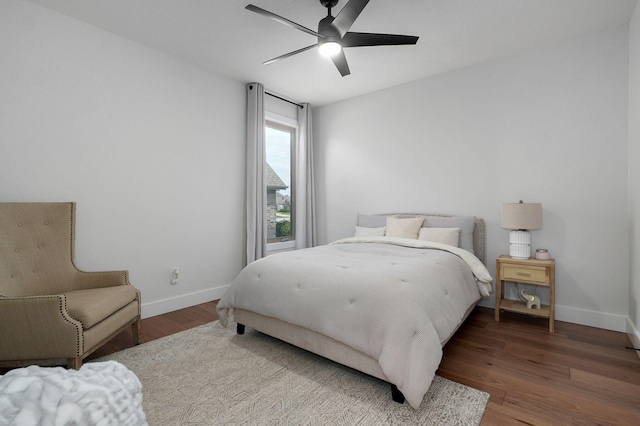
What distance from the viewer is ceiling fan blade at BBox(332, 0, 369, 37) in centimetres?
200

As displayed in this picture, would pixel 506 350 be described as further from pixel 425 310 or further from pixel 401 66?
pixel 401 66

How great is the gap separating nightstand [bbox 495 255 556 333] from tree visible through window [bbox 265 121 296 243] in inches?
115

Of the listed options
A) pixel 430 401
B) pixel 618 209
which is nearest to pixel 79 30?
pixel 430 401

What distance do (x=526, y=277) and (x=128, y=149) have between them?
3977mm

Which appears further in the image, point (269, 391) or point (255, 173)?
point (255, 173)

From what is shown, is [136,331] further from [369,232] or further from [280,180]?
[280,180]

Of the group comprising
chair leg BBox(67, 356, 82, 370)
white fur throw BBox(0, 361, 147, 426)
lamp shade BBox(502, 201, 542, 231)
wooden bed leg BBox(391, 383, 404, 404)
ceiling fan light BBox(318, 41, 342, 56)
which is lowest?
wooden bed leg BBox(391, 383, 404, 404)

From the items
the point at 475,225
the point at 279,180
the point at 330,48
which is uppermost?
the point at 330,48

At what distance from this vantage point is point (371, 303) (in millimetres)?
1871

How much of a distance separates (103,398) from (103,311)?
1.69m

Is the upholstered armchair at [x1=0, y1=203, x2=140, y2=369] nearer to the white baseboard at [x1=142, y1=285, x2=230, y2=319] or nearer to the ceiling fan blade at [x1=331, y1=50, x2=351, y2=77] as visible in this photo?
the white baseboard at [x1=142, y1=285, x2=230, y2=319]

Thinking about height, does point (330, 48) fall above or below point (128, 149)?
above

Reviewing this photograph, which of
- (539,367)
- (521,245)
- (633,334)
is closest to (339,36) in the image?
(521,245)

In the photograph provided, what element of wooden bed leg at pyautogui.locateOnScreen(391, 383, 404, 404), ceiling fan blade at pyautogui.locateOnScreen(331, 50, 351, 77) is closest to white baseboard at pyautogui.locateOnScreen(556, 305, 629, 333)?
wooden bed leg at pyautogui.locateOnScreen(391, 383, 404, 404)
